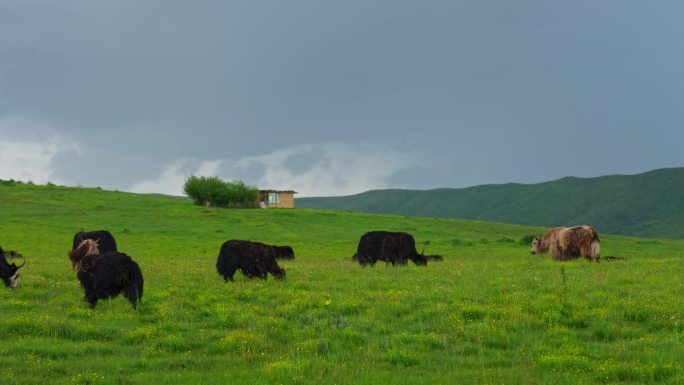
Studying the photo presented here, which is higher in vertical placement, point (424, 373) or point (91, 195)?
point (91, 195)

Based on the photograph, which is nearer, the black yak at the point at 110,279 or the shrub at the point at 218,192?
the black yak at the point at 110,279

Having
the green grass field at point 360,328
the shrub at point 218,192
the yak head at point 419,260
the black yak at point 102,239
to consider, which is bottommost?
the green grass field at point 360,328

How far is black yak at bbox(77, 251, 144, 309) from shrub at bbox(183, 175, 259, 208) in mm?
76601

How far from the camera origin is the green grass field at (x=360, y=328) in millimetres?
9180

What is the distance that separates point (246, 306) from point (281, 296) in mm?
1481

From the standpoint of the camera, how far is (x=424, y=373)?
9.25 meters

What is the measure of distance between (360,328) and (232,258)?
7.69 meters

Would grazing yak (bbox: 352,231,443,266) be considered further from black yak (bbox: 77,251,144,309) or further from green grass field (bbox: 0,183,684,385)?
black yak (bbox: 77,251,144,309)

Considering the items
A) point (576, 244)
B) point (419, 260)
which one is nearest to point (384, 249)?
point (419, 260)

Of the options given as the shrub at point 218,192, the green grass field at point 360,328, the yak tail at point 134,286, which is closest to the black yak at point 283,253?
the green grass field at point 360,328

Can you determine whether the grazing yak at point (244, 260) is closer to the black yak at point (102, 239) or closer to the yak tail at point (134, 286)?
the yak tail at point (134, 286)

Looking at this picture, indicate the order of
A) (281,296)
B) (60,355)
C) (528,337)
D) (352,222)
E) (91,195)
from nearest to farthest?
1. (60,355)
2. (528,337)
3. (281,296)
4. (352,222)
5. (91,195)

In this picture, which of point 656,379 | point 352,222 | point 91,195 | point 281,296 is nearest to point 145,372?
point 281,296

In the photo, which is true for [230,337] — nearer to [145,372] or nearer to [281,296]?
[145,372]
